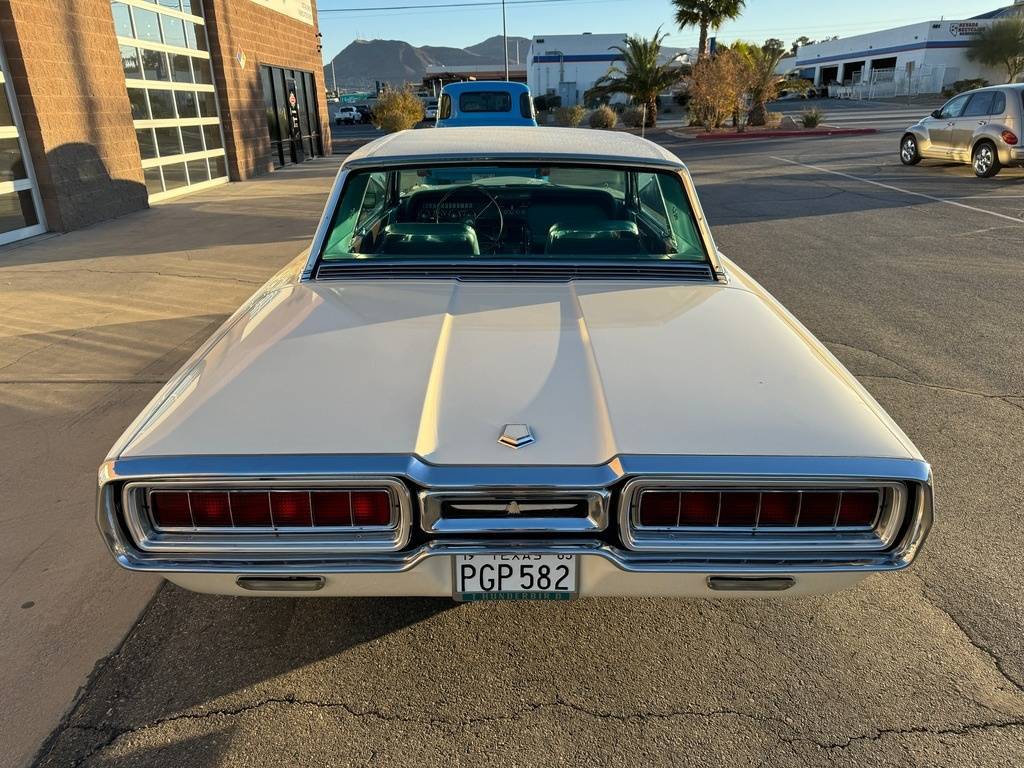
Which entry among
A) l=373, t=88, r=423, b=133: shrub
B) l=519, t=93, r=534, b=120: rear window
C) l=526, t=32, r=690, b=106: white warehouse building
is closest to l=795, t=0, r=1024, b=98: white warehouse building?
l=526, t=32, r=690, b=106: white warehouse building

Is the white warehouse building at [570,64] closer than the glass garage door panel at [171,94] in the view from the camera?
No

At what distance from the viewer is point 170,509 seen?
2021 millimetres

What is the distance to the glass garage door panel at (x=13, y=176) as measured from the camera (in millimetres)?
9273

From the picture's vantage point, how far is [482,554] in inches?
78.4

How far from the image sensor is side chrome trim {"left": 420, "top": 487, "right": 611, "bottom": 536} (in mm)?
1917

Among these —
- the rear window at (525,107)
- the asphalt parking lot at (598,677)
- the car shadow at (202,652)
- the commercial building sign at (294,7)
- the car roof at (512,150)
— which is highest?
the commercial building sign at (294,7)

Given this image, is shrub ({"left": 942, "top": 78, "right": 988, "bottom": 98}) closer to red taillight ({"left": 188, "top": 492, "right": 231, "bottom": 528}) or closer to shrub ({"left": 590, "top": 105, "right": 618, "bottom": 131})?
shrub ({"left": 590, "top": 105, "right": 618, "bottom": 131})

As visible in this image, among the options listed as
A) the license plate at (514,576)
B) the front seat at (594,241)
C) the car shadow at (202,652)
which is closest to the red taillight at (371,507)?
the license plate at (514,576)

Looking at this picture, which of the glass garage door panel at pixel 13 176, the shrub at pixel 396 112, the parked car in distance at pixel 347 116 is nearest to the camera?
the glass garage door panel at pixel 13 176

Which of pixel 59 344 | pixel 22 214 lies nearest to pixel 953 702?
pixel 59 344

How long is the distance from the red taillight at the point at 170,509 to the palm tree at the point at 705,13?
3862 centimetres

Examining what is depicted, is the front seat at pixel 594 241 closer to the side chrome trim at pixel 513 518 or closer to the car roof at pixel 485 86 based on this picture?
the side chrome trim at pixel 513 518

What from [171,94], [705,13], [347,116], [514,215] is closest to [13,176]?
[171,94]

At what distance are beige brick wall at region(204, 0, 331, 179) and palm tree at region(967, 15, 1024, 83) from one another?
4817 centimetres
